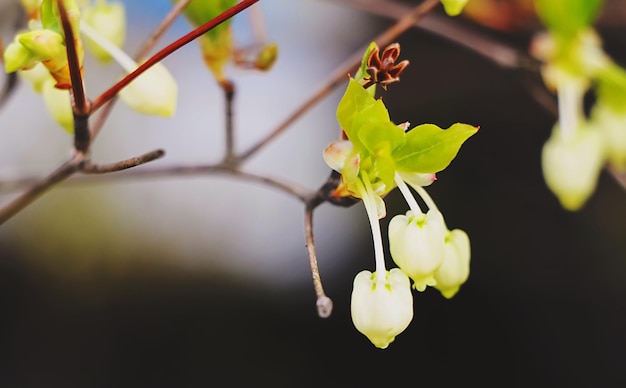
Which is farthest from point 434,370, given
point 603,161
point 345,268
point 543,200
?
point 603,161

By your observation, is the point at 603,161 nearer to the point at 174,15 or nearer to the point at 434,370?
the point at 174,15

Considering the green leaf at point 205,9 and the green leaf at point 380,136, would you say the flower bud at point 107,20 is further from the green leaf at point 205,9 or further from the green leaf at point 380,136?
the green leaf at point 380,136

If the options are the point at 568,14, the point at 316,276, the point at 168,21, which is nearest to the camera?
the point at 316,276

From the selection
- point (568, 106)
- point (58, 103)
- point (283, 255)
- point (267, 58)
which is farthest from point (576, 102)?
point (283, 255)

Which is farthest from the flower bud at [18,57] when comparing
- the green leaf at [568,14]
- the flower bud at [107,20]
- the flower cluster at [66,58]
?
the green leaf at [568,14]

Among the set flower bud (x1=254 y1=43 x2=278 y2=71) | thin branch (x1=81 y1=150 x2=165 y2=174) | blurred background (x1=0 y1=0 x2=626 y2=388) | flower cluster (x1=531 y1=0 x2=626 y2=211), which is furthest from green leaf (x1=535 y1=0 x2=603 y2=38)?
blurred background (x1=0 y1=0 x2=626 y2=388)

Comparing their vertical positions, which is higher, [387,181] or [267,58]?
[267,58]

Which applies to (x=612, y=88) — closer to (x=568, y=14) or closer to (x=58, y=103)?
(x=568, y=14)
